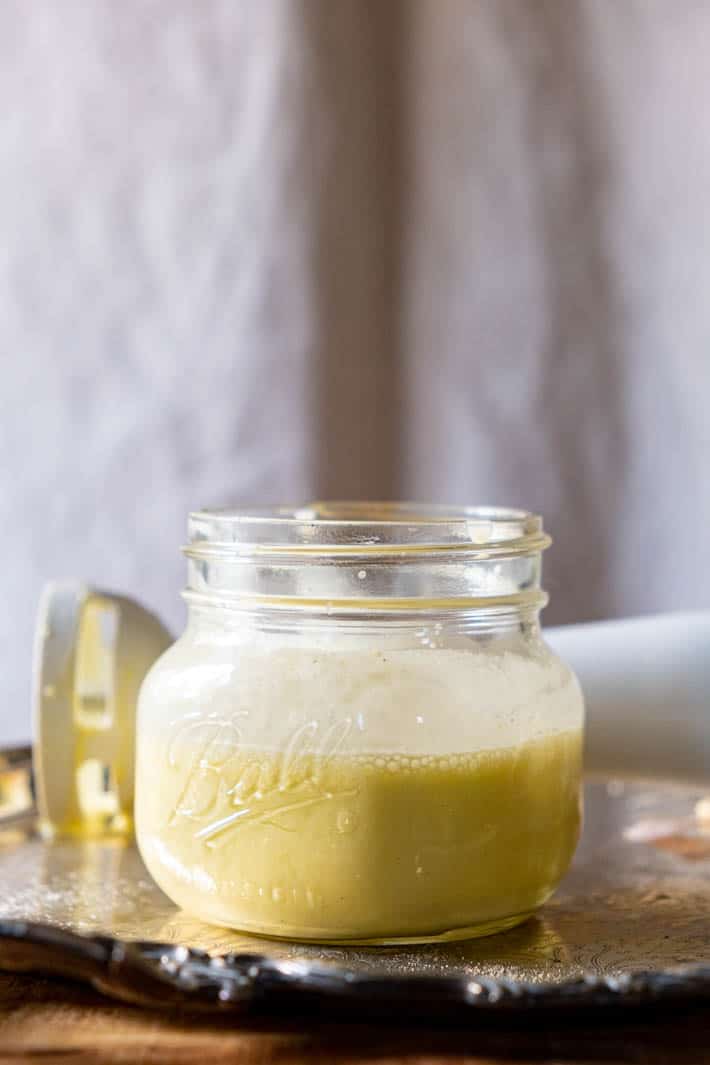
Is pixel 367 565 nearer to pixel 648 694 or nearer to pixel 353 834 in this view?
pixel 353 834

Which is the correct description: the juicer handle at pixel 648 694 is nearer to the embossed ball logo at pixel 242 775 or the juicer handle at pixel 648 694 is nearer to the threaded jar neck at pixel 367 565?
the threaded jar neck at pixel 367 565

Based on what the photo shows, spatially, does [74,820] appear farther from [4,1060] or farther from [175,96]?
[175,96]

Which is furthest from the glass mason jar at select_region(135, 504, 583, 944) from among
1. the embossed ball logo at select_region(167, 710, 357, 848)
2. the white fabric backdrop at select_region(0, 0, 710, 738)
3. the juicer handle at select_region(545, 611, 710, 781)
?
the white fabric backdrop at select_region(0, 0, 710, 738)

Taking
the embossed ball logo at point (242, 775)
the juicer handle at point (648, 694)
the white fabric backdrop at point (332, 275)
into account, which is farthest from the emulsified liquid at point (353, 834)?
the white fabric backdrop at point (332, 275)

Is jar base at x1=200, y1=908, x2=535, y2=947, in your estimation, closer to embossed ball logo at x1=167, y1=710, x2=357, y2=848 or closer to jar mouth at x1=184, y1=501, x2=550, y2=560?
embossed ball logo at x1=167, y1=710, x2=357, y2=848

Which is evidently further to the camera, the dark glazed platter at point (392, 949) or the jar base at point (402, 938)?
the jar base at point (402, 938)

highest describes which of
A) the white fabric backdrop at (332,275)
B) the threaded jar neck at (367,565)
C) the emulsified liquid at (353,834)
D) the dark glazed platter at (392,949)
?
the white fabric backdrop at (332,275)

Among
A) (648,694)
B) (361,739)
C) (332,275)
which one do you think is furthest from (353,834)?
(332,275)
